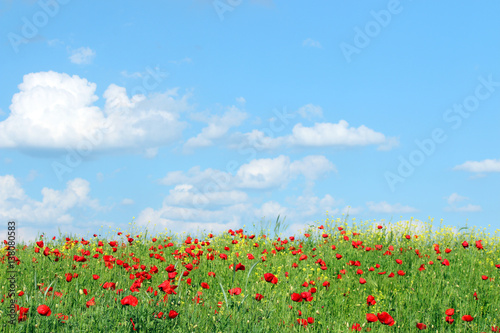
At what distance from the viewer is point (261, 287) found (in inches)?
241

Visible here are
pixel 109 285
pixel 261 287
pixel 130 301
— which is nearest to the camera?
pixel 130 301

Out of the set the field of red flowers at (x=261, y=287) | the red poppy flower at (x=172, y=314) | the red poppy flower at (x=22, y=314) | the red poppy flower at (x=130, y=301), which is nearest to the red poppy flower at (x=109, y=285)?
the field of red flowers at (x=261, y=287)

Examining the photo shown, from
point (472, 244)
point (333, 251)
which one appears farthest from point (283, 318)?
point (472, 244)

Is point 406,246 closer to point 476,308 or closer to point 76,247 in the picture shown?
point 476,308

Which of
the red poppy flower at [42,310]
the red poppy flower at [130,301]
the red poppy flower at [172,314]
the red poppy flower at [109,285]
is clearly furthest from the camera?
the red poppy flower at [109,285]

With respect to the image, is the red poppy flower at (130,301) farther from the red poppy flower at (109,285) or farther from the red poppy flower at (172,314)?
the red poppy flower at (109,285)

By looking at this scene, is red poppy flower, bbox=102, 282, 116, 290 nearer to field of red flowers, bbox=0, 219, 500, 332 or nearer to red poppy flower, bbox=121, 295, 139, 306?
field of red flowers, bbox=0, 219, 500, 332

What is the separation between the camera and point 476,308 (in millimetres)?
6246

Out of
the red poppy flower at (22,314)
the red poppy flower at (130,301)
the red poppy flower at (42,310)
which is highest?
the red poppy flower at (130,301)

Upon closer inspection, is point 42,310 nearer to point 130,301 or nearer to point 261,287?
point 130,301

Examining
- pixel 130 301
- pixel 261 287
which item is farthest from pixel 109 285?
pixel 261 287

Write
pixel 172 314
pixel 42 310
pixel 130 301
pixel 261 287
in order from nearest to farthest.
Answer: pixel 42 310 → pixel 172 314 → pixel 130 301 → pixel 261 287

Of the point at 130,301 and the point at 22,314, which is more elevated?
the point at 130,301

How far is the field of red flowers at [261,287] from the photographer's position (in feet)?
14.3
